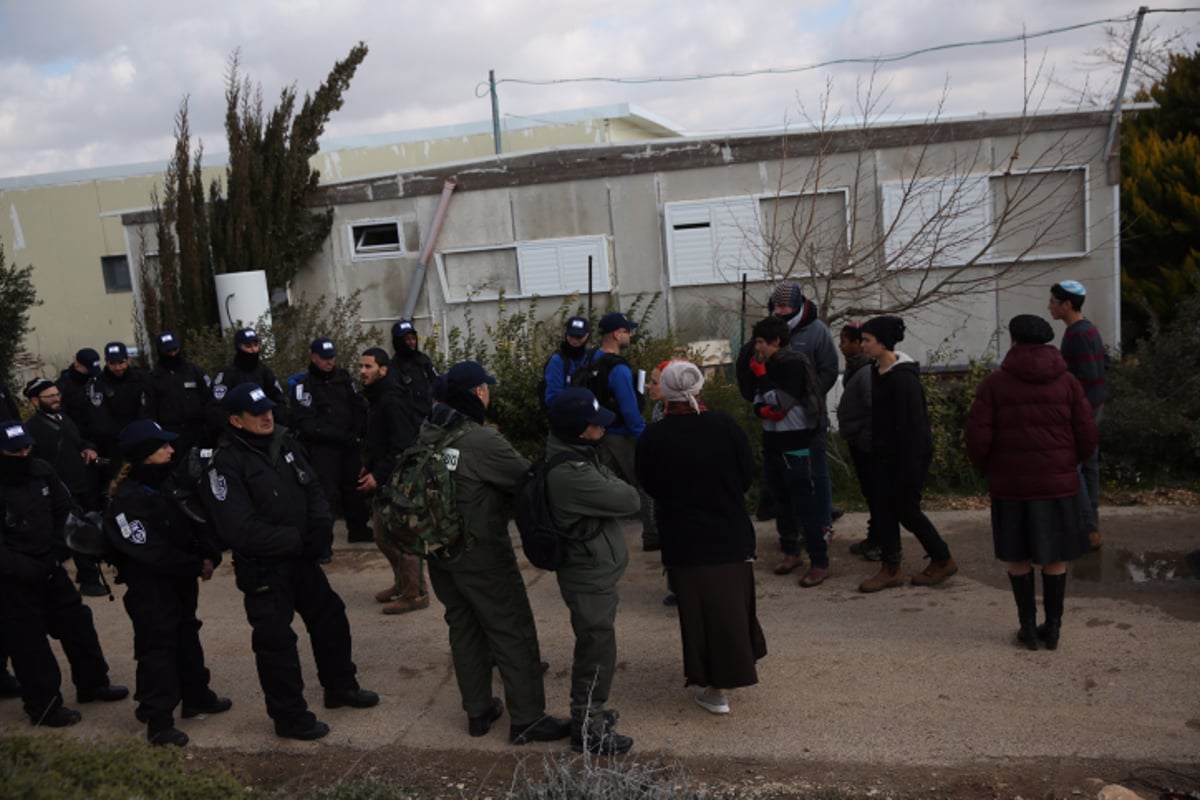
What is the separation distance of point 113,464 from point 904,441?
707cm

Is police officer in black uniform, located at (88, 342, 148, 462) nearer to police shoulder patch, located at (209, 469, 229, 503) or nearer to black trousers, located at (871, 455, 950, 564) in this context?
police shoulder patch, located at (209, 469, 229, 503)

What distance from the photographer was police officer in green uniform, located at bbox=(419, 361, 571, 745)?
4875 millimetres

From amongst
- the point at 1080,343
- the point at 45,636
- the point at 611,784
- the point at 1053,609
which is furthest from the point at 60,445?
the point at 1080,343

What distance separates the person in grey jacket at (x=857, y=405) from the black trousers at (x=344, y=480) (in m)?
4.02

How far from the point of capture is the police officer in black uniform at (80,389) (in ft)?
30.3

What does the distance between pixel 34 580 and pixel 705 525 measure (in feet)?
11.7

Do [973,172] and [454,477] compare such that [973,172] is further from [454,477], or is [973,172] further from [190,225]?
[190,225]

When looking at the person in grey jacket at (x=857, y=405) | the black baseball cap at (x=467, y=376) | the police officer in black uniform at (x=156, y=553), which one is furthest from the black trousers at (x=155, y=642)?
the person in grey jacket at (x=857, y=405)

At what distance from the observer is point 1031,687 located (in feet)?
16.8

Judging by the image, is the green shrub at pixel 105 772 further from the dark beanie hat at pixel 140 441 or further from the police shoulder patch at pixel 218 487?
the dark beanie hat at pixel 140 441

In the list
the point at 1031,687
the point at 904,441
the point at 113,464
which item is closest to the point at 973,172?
the point at 904,441

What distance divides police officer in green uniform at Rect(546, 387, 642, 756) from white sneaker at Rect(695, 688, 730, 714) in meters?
0.52

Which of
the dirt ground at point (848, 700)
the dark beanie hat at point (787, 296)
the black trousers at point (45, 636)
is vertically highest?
the dark beanie hat at point (787, 296)

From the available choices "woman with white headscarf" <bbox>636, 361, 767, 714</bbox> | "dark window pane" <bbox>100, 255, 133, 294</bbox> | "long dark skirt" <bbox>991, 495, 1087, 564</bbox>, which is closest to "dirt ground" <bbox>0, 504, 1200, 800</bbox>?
"woman with white headscarf" <bbox>636, 361, 767, 714</bbox>
